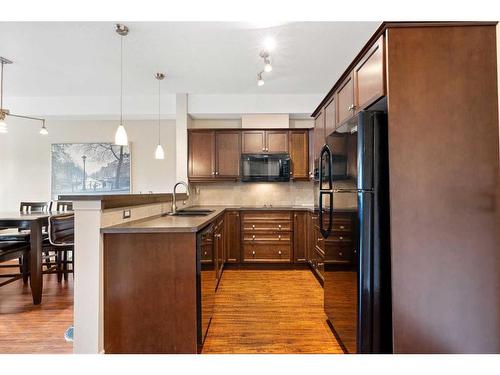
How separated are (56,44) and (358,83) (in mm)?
2997

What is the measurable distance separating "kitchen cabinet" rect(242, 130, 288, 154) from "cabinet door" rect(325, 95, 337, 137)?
1.57m

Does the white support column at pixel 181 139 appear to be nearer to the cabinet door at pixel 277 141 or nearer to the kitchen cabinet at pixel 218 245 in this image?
the cabinet door at pixel 277 141

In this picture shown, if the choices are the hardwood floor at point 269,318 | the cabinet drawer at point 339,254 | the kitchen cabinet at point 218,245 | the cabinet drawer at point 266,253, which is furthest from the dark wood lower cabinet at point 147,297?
the cabinet drawer at point 266,253

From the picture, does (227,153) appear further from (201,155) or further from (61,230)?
(61,230)

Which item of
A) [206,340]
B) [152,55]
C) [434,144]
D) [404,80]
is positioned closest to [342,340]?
[206,340]

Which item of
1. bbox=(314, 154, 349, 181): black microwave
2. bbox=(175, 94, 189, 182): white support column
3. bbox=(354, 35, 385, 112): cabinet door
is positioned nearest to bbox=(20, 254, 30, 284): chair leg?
bbox=(175, 94, 189, 182): white support column

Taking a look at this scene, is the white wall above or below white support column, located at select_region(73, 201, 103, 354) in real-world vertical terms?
above

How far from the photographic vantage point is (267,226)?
3.85 meters

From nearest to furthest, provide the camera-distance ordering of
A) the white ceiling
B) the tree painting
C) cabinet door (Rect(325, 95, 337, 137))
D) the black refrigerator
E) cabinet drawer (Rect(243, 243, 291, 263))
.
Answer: the black refrigerator → cabinet door (Rect(325, 95, 337, 137)) → the white ceiling → cabinet drawer (Rect(243, 243, 291, 263)) → the tree painting

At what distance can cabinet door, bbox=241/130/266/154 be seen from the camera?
418cm

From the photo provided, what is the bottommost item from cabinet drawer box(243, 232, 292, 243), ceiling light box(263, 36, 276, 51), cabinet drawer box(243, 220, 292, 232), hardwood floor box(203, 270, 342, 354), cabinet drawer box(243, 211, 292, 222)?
hardwood floor box(203, 270, 342, 354)

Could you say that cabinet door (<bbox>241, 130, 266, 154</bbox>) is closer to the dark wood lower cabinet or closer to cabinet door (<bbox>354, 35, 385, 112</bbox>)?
cabinet door (<bbox>354, 35, 385, 112</bbox>)

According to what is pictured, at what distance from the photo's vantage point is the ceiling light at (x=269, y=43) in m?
2.67

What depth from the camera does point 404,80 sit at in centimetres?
141
